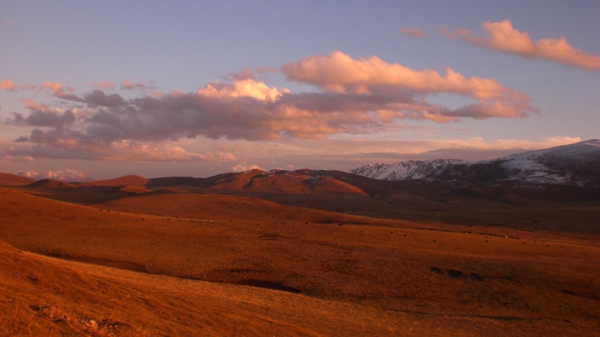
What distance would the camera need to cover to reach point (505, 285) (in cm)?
2542

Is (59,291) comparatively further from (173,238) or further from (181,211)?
(181,211)

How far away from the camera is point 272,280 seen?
1026 inches

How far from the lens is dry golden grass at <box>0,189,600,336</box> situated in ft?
50.2

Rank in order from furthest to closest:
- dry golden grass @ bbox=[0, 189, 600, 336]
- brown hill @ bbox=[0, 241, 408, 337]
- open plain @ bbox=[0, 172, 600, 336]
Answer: dry golden grass @ bbox=[0, 189, 600, 336] → open plain @ bbox=[0, 172, 600, 336] → brown hill @ bbox=[0, 241, 408, 337]

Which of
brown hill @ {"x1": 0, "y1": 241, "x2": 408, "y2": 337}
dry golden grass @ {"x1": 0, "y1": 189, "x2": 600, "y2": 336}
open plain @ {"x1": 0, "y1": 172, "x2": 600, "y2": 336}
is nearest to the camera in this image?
brown hill @ {"x1": 0, "y1": 241, "x2": 408, "y2": 337}

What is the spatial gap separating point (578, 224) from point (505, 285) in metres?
63.8

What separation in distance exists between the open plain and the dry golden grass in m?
0.09

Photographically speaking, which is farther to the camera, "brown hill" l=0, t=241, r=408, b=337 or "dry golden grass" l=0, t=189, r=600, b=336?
"dry golden grass" l=0, t=189, r=600, b=336

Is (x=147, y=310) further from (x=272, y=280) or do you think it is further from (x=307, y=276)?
(x=307, y=276)

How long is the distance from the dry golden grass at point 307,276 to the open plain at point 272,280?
91 millimetres

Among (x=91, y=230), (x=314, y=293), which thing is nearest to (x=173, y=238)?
(x=91, y=230)

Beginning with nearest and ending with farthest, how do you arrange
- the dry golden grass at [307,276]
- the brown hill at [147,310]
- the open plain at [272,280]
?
the brown hill at [147,310], the open plain at [272,280], the dry golden grass at [307,276]

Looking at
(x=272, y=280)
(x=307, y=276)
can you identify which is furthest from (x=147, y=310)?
(x=307, y=276)

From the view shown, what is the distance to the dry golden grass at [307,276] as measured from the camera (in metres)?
15.3
